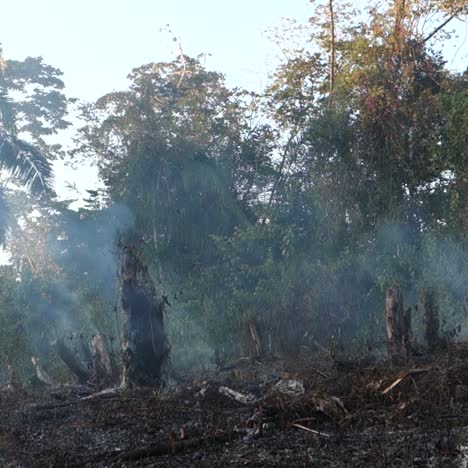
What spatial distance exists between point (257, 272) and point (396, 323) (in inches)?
344

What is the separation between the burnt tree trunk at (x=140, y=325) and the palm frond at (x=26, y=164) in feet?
20.4

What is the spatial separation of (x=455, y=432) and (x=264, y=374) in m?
7.44

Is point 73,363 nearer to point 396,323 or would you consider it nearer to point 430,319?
point 396,323

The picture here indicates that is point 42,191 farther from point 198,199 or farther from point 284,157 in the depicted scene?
point 284,157

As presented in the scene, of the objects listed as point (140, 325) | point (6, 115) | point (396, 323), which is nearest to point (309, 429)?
point (396, 323)

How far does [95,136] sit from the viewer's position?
32.9 metres

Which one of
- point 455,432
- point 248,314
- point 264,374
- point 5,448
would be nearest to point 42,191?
point 248,314

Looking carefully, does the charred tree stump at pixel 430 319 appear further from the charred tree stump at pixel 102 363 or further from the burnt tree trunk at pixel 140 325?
the charred tree stump at pixel 102 363

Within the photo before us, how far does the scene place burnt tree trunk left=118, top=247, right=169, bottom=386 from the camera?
623 inches

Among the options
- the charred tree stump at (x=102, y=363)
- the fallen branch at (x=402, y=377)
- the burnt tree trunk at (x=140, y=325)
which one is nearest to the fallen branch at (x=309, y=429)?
the fallen branch at (x=402, y=377)

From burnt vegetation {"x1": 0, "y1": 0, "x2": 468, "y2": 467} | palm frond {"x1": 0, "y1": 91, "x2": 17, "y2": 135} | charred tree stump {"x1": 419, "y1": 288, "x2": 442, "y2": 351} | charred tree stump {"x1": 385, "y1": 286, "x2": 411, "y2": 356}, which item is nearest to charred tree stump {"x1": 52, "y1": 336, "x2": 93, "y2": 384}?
burnt vegetation {"x1": 0, "y1": 0, "x2": 468, "y2": 467}

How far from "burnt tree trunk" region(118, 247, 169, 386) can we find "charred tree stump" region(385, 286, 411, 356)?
4.23 meters

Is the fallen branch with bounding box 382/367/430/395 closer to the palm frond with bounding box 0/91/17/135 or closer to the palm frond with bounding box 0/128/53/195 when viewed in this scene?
the palm frond with bounding box 0/128/53/195

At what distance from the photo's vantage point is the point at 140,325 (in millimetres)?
16094
